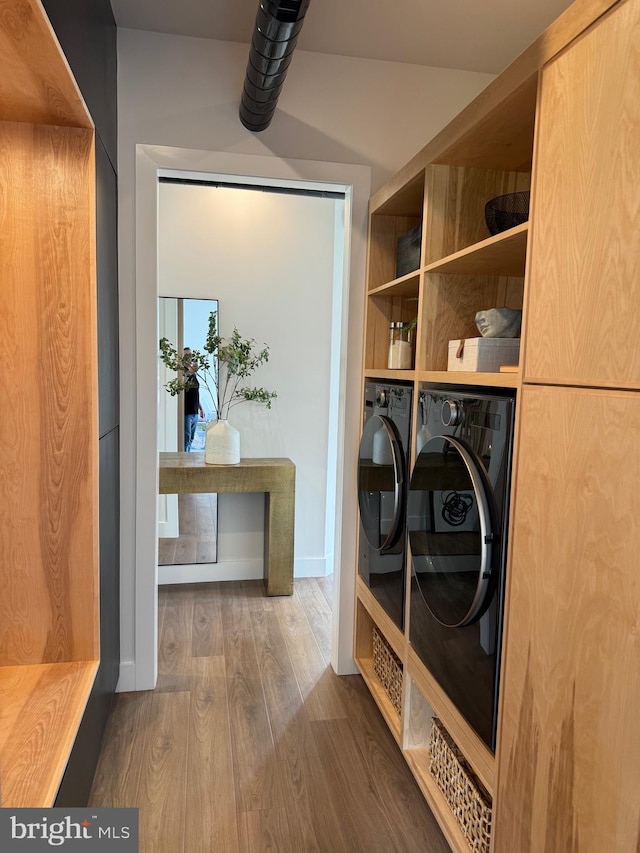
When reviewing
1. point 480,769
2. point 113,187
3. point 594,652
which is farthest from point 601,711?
point 113,187

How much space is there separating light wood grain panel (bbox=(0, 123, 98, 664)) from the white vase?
167 cm

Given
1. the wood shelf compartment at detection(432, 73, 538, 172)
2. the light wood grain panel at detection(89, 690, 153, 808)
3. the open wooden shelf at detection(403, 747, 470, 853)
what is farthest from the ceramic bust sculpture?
the light wood grain panel at detection(89, 690, 153, 808)

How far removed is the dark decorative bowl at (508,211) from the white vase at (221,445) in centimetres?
217

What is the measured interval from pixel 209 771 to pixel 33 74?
2105 millimetres

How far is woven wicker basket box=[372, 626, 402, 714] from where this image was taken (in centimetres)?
218

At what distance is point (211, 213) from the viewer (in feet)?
11.7

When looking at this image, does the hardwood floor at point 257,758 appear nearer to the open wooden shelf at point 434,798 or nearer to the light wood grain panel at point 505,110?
the open wooden shelf at point 434,798

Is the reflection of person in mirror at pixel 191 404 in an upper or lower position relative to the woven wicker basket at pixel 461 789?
upper

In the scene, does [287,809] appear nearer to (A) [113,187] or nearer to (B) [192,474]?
(B) [192,474]

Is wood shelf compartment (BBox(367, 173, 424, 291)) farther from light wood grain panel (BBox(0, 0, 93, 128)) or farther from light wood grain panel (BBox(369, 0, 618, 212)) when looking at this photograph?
light wood grain panel (BBox(0, 0, 93, 128))

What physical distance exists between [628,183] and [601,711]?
919 mm

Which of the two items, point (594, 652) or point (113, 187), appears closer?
point (594, 652)

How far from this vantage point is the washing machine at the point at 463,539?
4.55ft

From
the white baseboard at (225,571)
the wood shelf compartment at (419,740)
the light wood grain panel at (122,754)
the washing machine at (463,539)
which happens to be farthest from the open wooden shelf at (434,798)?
the white baseboard at (225,571)
